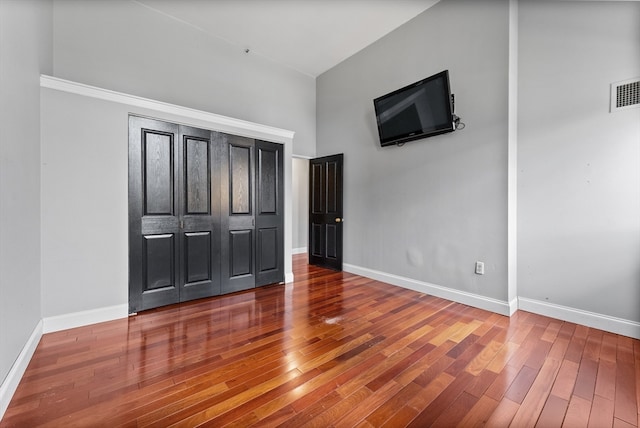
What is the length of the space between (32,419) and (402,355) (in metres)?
2.28

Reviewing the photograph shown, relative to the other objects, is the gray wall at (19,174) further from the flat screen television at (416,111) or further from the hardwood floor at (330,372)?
the flat screen television at (416,111)

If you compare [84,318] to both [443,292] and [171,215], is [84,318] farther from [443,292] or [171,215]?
[443,292]

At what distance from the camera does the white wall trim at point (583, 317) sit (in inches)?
94.5

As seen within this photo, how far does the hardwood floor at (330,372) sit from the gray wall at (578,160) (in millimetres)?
484

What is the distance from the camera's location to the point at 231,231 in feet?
11.6

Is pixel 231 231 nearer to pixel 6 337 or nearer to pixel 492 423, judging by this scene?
pixel 6 337

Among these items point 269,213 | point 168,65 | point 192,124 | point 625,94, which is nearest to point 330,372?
point 269,213

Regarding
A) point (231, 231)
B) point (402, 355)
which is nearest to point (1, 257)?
point (231, 231)

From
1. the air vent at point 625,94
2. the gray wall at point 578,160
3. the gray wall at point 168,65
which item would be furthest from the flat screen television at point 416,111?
the gray wall at point 168,65

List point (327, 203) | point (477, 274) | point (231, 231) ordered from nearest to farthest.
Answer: point (477, 274) → point (231, 231) → point (327, 203)

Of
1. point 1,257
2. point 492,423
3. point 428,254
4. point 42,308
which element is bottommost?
point 492,423

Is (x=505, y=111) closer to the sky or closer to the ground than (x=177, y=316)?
closer to the sky

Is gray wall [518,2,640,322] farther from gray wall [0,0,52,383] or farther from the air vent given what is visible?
gray wall [0,0,52,383]

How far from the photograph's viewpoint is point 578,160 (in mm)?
2654
